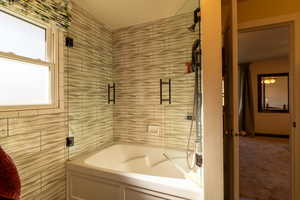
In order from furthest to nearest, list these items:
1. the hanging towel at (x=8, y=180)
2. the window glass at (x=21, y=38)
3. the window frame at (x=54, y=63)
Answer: the window frame at (x=54, y=63) < the window glass at (x=21, y=38) < the hanging towel at (x=8, y=180)

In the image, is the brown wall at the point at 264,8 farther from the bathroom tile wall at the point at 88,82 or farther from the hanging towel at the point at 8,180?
A: the hanging towel at the point at 8,180

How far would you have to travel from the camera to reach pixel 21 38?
1421 millimetres

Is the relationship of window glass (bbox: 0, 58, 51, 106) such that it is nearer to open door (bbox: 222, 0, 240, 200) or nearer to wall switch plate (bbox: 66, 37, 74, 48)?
wall switch plate (bbox: 66, 37, 74, 48)

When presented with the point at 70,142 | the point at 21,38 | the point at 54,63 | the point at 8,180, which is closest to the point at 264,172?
the point at 70,142

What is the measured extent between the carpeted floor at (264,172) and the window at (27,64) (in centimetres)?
270

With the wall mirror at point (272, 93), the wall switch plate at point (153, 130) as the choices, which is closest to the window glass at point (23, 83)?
the wall switch plate at point (153, 130)

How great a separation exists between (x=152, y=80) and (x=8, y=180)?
1.88 metres

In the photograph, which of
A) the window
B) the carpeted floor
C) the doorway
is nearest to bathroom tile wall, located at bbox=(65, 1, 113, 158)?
the window

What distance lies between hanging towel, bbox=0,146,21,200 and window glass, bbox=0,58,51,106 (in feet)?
2.82

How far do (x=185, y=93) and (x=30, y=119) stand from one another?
1697 mm

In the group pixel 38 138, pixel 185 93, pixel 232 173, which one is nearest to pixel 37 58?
pixel 38 138

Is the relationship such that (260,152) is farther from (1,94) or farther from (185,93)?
(1,94)

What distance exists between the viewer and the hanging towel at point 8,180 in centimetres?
62

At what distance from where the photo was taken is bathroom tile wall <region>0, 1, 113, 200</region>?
1355 mm
